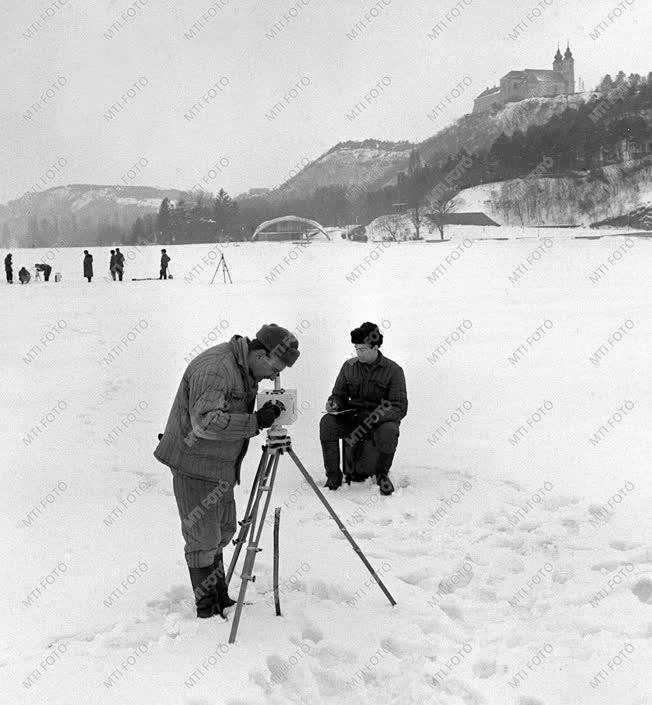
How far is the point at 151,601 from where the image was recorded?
445cm

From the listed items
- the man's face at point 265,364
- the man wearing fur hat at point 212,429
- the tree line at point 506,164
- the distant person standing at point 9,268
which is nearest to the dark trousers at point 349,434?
the man wearing fur hat at point 212,429

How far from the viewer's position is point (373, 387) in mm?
6969

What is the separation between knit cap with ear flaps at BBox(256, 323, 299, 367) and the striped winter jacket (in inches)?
5.0

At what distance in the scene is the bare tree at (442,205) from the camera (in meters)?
71.3

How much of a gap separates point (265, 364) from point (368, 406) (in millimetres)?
3206

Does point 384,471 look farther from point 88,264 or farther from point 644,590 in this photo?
point 88,264

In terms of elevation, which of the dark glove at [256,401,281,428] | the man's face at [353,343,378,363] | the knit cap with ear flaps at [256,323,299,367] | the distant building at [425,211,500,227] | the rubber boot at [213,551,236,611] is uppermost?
the distant building at [425,211,500,227]


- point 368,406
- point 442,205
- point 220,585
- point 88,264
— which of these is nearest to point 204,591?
point 220,585

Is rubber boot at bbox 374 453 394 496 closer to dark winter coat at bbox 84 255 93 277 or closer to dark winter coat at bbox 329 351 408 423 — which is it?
dark winter coat at bbox 329 351 408 423

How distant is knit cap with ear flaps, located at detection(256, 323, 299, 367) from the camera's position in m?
3.90

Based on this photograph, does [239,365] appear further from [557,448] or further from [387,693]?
[557,448]

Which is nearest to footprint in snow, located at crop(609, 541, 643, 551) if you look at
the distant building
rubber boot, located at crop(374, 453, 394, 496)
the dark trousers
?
rubber boot, located at crop(374, 453, 394, 496)

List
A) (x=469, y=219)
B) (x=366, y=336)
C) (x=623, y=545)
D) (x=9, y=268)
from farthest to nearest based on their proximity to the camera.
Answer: (x=469, y=219) → (x=9, y=268) → (x=366, y=336) → (x=623, y=545)

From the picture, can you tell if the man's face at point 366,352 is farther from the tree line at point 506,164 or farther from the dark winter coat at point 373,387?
the tree line at point 506,164
